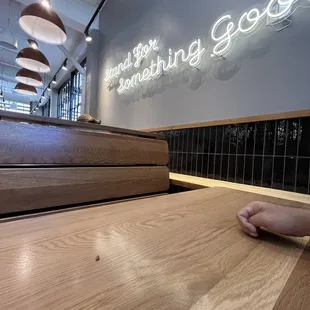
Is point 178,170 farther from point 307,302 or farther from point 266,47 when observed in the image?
point 307,302

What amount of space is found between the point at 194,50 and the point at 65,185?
2329 mm

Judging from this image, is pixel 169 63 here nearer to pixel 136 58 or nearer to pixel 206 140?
pixel 136 58

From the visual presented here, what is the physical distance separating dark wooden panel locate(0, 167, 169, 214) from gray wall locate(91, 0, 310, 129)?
1.29m

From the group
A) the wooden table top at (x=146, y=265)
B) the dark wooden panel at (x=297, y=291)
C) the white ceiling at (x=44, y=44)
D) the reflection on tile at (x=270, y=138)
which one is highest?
the white ceiling at (x=44, y=44)

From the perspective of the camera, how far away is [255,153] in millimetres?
2006

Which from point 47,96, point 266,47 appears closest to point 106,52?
point 266,47

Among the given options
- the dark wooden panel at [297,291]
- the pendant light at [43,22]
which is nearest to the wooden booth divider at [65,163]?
the dark wooden panel at [297,291]

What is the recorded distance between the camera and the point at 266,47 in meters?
2.01

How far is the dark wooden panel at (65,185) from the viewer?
107 centimetres

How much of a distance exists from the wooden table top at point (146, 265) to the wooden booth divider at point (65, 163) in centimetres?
49

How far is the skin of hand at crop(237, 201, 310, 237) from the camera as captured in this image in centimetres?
61

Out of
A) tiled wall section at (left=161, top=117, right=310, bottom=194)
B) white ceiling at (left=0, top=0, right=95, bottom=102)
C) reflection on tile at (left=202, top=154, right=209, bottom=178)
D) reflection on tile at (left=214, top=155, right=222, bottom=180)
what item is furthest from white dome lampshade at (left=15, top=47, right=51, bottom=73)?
reflection on tile at (left=214, top=155, right=222, bottom=180)

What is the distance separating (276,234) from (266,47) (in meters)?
1.95

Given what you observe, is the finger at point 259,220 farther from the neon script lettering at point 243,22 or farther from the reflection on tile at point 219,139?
the neon script lettering at point 243,22
